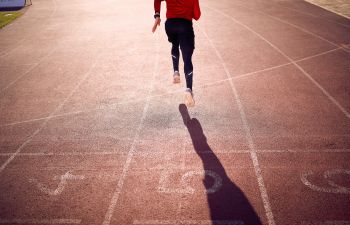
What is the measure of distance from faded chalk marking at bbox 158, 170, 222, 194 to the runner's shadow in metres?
0.03

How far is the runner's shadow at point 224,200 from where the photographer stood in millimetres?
3773

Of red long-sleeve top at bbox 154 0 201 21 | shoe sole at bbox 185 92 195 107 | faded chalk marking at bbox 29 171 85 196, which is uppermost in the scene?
red long-sleeve top at bbox 154 0 201 21

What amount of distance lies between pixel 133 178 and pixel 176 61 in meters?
3.12

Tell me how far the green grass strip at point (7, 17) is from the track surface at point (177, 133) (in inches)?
241

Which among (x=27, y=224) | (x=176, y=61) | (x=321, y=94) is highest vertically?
(x=176, y=61)

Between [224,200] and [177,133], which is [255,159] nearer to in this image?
[224,200]

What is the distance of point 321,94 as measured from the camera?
271 inches

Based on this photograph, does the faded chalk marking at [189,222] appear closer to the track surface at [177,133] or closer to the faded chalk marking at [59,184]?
the track surface at [177,133]

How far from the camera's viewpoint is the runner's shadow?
12.4ft

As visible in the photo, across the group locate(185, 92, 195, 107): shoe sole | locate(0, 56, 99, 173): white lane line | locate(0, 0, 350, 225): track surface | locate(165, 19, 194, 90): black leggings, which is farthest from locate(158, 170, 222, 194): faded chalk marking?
locate(0, 56, 99, 173): white lane line

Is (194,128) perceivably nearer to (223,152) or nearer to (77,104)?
(223,152)

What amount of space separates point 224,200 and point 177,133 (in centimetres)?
191

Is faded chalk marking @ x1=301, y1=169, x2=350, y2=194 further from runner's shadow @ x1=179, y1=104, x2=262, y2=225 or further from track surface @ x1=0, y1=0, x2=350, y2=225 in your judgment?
runner's shadow @ x1=179, y1=104, x2=262, y2=225

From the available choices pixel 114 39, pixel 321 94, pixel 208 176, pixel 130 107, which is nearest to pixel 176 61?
pixel 130 107
